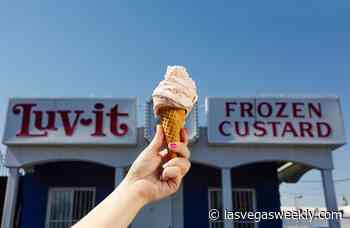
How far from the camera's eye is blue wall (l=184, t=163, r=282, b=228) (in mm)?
12141

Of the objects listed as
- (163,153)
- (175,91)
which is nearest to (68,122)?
(175,91)

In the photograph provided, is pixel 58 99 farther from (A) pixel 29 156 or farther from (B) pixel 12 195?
(B) pixel 12 195

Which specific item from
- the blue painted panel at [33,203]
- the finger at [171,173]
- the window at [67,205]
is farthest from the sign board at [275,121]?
the finger at [171,173]

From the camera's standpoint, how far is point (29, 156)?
33.3 ft

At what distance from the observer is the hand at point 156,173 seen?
8.11ft

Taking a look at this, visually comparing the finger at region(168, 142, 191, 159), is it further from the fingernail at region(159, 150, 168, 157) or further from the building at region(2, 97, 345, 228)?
the building at region(2, 97, 345, 228)

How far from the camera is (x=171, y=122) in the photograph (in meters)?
2.87

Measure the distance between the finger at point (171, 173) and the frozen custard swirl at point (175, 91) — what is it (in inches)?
23.7

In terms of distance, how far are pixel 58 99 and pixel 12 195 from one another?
3028mm

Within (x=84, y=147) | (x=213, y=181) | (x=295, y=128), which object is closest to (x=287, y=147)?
(x=295, y=128)

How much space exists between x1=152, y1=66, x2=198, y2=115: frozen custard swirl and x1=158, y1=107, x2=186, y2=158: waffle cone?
5 centimetres

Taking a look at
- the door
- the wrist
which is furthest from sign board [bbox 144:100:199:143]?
the wrist

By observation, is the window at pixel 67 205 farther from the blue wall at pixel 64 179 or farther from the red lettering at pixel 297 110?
the red lettering at pixel 297 110

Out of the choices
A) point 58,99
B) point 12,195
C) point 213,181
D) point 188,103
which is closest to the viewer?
point 188,103
